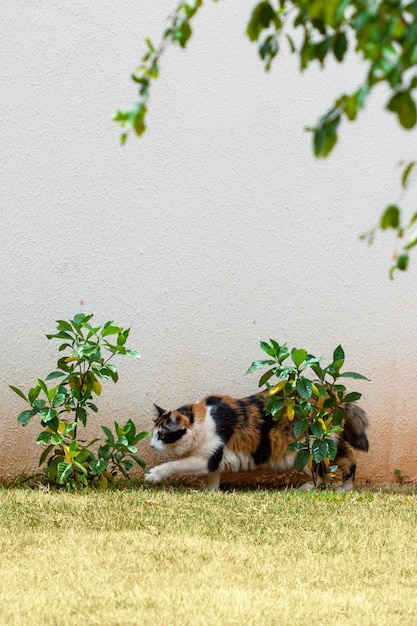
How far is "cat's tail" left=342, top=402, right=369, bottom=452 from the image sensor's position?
4.43 m

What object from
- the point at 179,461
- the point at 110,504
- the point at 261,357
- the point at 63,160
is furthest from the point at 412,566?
the point at 63,160

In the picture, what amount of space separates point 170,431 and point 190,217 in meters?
1.15

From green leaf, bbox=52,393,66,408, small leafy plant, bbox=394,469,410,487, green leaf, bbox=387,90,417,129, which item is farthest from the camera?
small leafy plant, bbox=394,469,410,487

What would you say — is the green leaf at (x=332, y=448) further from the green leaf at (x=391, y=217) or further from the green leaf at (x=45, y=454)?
the green leaf at (x=391, y=217)

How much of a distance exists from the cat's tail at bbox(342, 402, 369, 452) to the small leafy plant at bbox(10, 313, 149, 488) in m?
1.10

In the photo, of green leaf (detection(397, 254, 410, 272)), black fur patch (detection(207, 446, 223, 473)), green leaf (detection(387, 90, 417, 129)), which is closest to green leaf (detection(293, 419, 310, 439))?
black fur patch (detection(207, 446, 223, 473))

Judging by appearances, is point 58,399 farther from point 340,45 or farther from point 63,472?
point 340,45

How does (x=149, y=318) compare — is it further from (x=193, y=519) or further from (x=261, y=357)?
(x=193, y=519)

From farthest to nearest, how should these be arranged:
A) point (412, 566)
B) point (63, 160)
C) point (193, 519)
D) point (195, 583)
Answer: point (63, 160)
point (193, 519)
point (412, 566)
point (195, 583)

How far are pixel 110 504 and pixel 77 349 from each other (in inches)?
31.6

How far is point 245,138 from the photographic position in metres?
4.60

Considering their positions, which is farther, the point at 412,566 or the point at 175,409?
the point at 175,409

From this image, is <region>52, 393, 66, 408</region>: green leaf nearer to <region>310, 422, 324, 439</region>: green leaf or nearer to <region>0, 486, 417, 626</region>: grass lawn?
<region>0, 486, 417, 626</region>: grass lawn

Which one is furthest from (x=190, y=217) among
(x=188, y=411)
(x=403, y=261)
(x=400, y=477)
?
(x=403, y=261)
